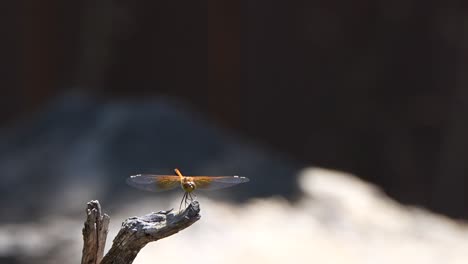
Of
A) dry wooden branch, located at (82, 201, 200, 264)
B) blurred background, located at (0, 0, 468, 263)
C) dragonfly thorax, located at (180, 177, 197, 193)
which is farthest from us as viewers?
blurred background, located at (0, 0, 468, 263)

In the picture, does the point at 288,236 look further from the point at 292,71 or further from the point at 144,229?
the point at 292,71

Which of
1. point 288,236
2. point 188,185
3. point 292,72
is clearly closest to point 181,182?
point 188,185

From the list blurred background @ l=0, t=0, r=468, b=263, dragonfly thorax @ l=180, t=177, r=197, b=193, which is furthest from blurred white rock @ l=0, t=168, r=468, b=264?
dragonfly thorax @ l=180, t=177, r=197, b=193

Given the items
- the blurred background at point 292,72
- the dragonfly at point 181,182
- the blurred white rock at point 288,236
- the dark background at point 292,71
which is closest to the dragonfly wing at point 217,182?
the dragonfly at point 181,182

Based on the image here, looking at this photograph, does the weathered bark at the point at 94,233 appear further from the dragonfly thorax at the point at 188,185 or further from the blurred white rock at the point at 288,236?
the blurred white rock at the point at 288,236

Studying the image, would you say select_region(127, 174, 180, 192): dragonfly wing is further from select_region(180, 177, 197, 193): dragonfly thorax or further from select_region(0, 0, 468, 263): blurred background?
select_region(0, 0, 468, 263): blurred background

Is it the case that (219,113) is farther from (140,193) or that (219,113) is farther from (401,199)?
(140,193)

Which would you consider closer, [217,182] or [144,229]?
[144,229]
